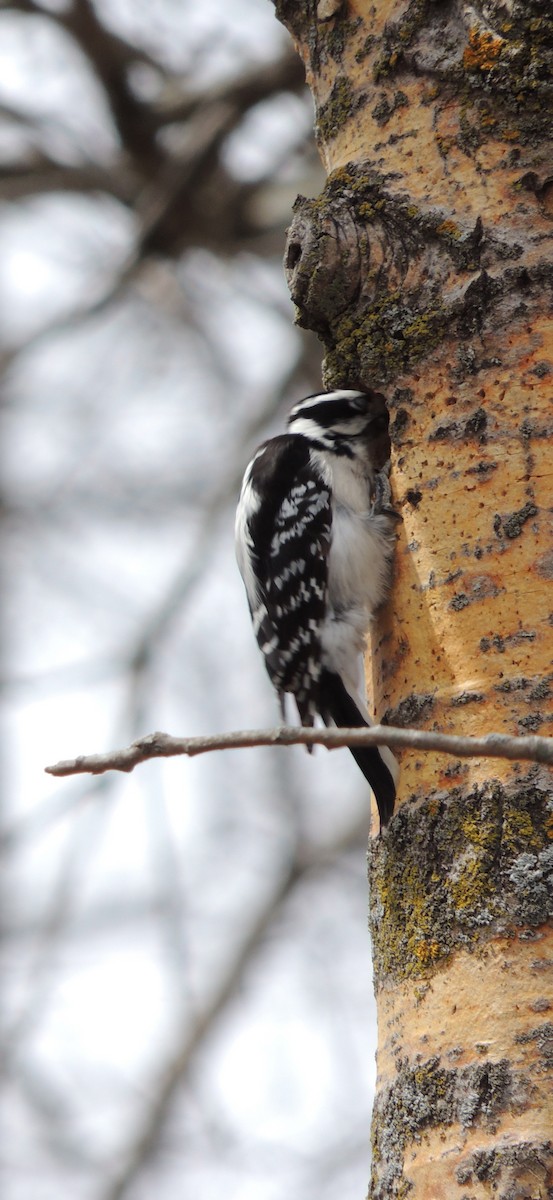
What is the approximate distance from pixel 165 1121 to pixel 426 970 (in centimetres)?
550

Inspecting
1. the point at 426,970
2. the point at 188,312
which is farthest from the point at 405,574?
the point at 188,312

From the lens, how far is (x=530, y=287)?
2373mm

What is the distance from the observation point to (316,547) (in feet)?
10.7

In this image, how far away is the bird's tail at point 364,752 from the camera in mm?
2430

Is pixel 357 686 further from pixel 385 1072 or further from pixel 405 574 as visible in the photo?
pixel 385 1072

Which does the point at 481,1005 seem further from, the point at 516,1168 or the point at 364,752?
the point at 364,752

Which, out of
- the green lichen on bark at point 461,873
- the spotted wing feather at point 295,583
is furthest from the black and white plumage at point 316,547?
the green lichen on bark at point 461,873

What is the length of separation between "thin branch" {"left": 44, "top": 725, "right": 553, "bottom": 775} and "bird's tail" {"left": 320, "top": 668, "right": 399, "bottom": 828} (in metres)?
0.32

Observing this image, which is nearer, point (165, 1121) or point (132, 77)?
point (132, 77)

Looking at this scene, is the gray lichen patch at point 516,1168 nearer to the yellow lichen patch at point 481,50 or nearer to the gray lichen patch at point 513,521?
the gray lichen patch at point 513,521

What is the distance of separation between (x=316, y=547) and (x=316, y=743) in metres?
1.87

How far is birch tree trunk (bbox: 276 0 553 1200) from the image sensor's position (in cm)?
200

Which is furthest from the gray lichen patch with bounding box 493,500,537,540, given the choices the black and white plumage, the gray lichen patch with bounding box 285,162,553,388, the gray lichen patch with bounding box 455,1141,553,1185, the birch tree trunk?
the gray lichen patch with bounding box 455,1141,553,1185

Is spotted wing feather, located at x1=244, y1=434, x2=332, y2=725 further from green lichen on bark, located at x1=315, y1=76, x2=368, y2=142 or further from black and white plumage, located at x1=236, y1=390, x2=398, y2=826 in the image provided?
green lichen on bark, located at x1=315, y1=76, x2=368, y2=142
